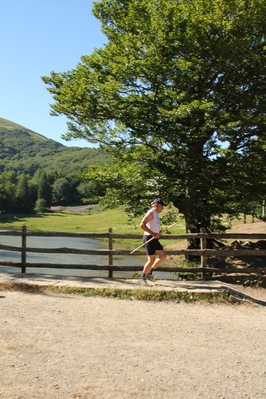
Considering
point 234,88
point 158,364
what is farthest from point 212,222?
point 158,364

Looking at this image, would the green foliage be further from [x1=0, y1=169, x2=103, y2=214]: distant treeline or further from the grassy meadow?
the grassy meadow

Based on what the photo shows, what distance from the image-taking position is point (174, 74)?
15.0 meters

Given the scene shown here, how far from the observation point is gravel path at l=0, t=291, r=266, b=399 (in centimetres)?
462

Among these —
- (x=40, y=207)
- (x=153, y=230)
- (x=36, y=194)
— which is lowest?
(x=40, y=207)

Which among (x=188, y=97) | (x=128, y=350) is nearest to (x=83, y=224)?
(x=188, y=97)

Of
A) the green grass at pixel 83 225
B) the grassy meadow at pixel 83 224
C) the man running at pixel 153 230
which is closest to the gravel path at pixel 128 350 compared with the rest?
the man running at pixel 153 230

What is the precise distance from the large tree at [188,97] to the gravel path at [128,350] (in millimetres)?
7094

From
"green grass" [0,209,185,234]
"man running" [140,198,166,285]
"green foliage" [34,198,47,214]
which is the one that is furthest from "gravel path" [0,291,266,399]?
"green foliage" [34,198,47,214]

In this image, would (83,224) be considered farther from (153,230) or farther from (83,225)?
(153,230)

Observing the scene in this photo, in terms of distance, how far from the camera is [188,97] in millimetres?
14531

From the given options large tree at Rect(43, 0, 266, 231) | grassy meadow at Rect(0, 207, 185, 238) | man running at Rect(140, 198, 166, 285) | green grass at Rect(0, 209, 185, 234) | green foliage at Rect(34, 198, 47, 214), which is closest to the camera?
man running at Rect(140, 198, 166, 285)

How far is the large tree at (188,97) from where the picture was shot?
1437 centimetres

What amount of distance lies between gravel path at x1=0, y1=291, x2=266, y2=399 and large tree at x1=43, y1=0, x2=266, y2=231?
7094mm

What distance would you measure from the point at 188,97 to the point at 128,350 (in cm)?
1084
